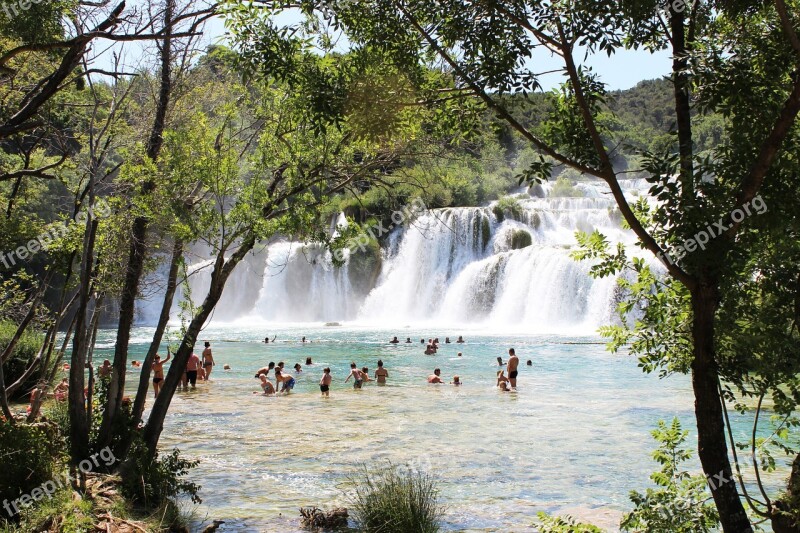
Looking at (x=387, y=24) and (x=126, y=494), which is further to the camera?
(x=126, y=494)

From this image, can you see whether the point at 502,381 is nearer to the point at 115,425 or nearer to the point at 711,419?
the point at 115,425

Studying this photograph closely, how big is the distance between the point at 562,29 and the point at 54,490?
588cm

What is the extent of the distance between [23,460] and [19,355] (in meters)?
11.4

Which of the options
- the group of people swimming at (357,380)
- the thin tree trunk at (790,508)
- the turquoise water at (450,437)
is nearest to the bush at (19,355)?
the turquoise water at (450,437)

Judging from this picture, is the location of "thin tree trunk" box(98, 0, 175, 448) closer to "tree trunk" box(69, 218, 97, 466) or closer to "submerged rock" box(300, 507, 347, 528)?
"tree trunk" box(69, 218, 97, 466)

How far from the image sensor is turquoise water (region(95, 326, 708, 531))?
9.48m

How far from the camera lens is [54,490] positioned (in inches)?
272

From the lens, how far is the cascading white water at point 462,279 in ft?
124

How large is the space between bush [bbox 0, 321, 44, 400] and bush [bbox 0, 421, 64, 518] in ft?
33.2

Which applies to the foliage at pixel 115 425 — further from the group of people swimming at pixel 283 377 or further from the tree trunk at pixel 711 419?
the group of people swimming at pixel 283 377

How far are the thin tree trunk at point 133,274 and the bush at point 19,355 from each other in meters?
8.77

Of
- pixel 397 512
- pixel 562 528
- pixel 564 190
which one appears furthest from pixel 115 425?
pixel 564 190

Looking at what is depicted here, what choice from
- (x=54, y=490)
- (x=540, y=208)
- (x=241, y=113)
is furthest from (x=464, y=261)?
(x=54, y=490)

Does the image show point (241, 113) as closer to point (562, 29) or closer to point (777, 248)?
point (562, 29)
